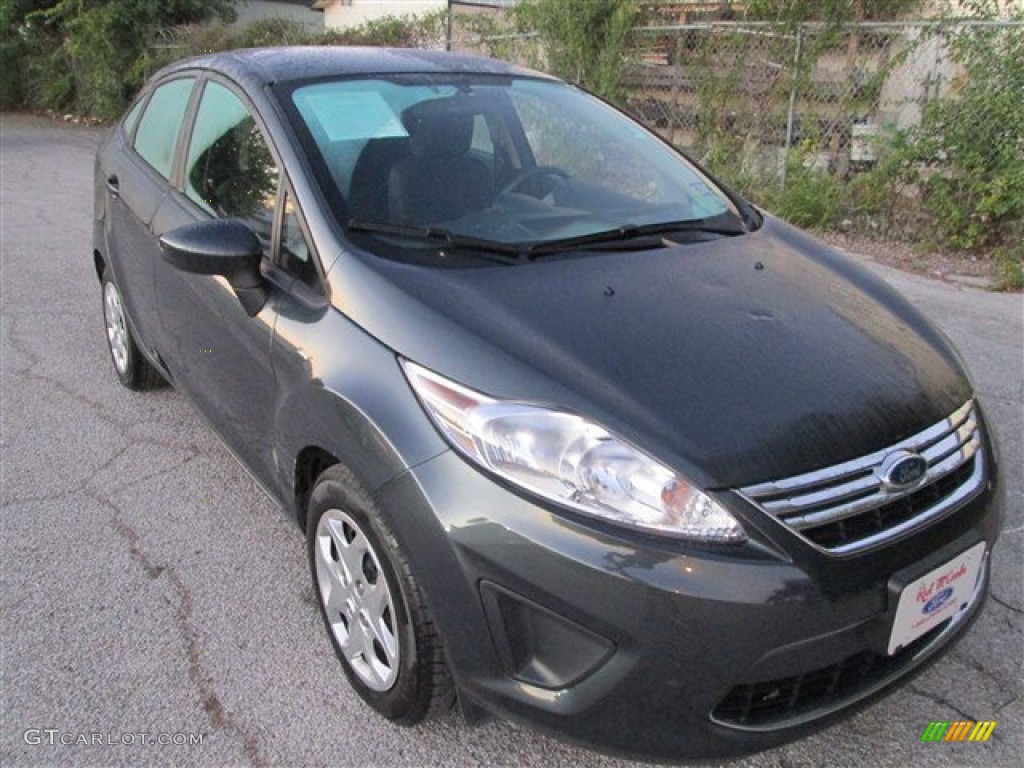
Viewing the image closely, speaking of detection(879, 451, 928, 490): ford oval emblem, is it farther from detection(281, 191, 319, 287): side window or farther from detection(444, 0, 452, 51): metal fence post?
detection(444, 0, 452, 51): metal fence post

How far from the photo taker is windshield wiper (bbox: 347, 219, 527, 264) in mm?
2363

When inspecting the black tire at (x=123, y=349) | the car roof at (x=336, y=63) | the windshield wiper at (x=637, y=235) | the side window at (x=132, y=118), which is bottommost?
the black tire at (x=123, y=349)

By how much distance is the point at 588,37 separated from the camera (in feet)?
30.2

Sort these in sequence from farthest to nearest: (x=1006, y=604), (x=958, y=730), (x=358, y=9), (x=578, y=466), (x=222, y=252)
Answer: (x=358, y=9)
(x=1006, y=604)
(x=222, y=252)
(x=958, y=730)
(x=578, y=466)

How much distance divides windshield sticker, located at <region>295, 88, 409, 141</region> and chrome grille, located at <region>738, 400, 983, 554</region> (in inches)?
65.7

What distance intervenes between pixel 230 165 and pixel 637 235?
4.64 feet

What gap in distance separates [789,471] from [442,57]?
90.5 inches

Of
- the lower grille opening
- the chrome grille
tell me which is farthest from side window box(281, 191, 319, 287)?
the lower grille opening

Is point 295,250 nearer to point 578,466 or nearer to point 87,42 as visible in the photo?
point 578,466

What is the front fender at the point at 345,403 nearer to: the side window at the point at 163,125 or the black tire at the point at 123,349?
the side window at the point at 163,125

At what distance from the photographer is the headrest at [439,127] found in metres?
2.76

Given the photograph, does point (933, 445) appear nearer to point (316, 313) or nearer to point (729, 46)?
point (316, 313)

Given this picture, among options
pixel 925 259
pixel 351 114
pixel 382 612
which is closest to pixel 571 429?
pixel 382 612

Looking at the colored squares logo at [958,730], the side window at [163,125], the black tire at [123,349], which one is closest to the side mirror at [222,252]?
the side window at [163,125]
